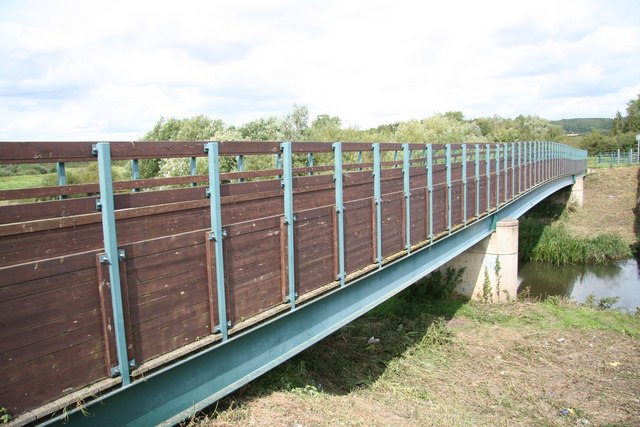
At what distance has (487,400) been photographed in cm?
837

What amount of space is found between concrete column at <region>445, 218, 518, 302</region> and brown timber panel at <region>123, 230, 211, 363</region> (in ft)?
41.5

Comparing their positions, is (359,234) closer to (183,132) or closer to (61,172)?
(61,172)

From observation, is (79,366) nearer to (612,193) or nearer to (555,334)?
(555,334)

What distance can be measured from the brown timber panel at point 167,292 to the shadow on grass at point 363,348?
120 cm

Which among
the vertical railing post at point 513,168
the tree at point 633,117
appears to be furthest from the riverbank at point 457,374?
the tree at point 633,117

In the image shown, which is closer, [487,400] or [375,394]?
[375,394]

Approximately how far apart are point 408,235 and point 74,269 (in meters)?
6.07

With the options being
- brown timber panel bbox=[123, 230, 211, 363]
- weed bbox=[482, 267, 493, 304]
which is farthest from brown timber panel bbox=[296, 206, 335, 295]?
weed bbox=[482, 267, 493, 304]

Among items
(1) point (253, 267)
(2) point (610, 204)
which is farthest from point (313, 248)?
(2) point (610, 204)

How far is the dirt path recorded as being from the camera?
3203 cm

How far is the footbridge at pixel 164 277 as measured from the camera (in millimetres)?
3396

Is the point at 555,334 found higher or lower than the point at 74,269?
lower

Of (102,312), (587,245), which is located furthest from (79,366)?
(587,245)

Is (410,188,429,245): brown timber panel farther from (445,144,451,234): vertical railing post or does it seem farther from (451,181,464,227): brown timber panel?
(451,181,464,227): brown timber panel
